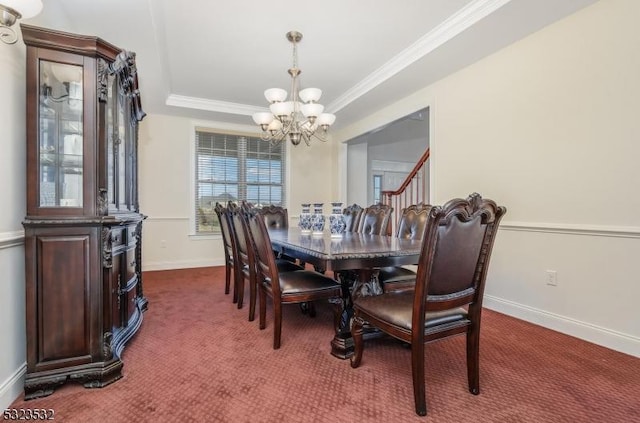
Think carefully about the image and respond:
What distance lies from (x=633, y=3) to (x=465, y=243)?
85.3 inches

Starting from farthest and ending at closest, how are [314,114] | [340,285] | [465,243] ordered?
[314,114], [340,285], [465,243]

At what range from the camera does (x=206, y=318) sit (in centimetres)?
276

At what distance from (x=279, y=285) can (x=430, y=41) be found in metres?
2.59

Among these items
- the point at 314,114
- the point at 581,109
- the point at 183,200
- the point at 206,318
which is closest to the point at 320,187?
the point at 183,200

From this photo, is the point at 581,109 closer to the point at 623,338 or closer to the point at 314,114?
the point at 623,338

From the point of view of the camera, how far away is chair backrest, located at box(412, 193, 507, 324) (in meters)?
1.33

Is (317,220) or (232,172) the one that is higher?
(232,172)

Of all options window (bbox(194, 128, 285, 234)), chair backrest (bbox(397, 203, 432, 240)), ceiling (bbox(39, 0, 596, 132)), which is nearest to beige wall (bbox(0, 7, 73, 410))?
ceiling (bbox(39, 0, 596, 132))

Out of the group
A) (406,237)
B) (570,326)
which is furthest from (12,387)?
(570,326)

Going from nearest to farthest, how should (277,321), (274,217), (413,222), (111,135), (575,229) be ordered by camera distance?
(111,135), (277,321), (575,229), (413,222), (274,217)

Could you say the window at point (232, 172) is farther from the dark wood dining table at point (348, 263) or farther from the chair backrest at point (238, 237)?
the dark wood dining table at point (348, 263)

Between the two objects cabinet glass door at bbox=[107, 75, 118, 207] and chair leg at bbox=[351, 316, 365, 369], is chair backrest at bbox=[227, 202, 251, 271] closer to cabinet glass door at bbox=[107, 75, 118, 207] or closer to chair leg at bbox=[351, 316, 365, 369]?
A: cabinet glass door at bbox=[107, 75, 118, 207]

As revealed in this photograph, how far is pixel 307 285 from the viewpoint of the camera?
217 cm

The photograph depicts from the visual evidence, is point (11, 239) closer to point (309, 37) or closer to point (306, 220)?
point (306, 220)
